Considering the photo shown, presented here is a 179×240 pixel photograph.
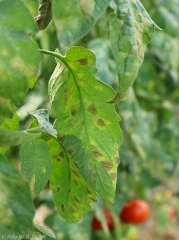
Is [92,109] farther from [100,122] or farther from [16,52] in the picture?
[16,52]

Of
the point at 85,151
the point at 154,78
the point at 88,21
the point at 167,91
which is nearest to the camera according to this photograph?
the point at 88,21

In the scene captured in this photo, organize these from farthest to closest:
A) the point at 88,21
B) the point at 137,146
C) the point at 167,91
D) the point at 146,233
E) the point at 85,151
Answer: the point at 146,233, the point at 167,91, the point at 137,146, the point at 85,151, the point at 88,21

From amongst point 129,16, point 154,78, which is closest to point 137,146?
point 154,78

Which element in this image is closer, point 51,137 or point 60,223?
point 51,137

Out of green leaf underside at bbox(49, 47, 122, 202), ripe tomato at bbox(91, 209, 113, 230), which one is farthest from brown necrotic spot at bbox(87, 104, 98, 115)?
ripe tomato at bbox(91, 209, 113, 230)

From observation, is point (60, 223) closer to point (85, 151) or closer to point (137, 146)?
point (137, 146)

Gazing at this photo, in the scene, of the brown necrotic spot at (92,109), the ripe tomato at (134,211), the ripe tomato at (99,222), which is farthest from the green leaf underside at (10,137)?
the ripe tomato at (134,211)

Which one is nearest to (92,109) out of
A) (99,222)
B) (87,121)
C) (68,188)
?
(87,121)
